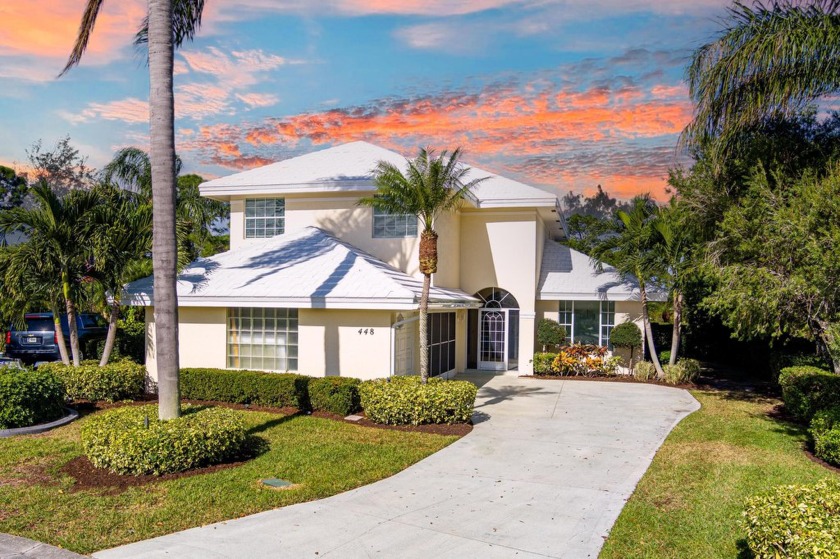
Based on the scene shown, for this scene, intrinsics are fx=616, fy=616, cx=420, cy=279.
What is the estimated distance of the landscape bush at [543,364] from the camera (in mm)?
20359

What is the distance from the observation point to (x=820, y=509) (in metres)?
5.30

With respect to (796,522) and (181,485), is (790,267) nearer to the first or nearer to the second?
(796,522)

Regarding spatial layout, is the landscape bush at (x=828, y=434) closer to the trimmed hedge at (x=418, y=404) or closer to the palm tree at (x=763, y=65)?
the trimmed hedge at (x=418, y=404)

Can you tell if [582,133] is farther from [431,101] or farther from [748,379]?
[748,379]

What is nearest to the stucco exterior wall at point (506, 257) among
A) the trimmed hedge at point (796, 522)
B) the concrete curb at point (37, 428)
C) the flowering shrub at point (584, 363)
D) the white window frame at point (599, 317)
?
the flowering shrub at point (584, 363)

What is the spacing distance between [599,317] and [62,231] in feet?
53.2

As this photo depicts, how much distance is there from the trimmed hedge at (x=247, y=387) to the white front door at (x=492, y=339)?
331 inches

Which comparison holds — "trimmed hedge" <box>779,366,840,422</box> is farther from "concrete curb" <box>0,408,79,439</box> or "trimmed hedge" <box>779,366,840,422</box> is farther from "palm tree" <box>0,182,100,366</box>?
"palm tree" <box>0,182,100,366</box>

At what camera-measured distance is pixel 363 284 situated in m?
14.7

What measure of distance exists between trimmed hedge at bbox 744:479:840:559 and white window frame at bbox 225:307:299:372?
1157 centimetres

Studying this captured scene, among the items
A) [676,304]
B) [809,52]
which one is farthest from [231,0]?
[676,304]

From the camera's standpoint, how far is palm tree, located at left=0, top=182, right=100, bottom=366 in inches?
550

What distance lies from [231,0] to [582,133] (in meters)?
14.7

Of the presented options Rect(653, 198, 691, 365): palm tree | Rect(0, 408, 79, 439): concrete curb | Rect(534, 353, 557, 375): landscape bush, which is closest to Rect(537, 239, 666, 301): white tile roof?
Rect(653, 198, 691, 365): palm tree
